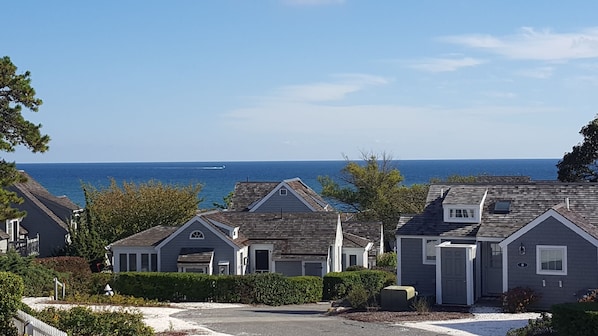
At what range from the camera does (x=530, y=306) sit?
1329 inches

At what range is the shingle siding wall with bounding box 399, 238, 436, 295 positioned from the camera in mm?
37594

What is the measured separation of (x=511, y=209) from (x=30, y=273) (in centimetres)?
2321

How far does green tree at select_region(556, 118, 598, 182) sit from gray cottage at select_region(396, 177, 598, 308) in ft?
88.5

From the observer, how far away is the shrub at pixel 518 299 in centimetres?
3341

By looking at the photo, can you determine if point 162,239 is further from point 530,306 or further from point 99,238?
point 530,306

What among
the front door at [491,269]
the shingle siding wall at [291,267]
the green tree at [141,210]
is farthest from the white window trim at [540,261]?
the green tree at [141,210]

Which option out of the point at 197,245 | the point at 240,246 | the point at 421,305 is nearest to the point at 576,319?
the point at 421,305

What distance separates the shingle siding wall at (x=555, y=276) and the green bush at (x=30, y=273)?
71.9 ft

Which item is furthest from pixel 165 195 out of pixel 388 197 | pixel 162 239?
pixel 388 197

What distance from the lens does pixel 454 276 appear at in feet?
117

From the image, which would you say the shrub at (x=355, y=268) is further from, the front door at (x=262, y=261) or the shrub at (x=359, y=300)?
the shrub at (x=359, y=300)

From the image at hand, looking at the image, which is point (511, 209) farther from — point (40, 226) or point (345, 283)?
point (40, 226)

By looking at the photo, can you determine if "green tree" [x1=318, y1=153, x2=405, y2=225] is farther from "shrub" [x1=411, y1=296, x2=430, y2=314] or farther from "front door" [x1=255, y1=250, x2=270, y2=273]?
"shrub" [x1=411, y1=296, x2=430, y2=314]

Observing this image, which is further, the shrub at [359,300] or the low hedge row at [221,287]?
the low hedge row at [221,287]
